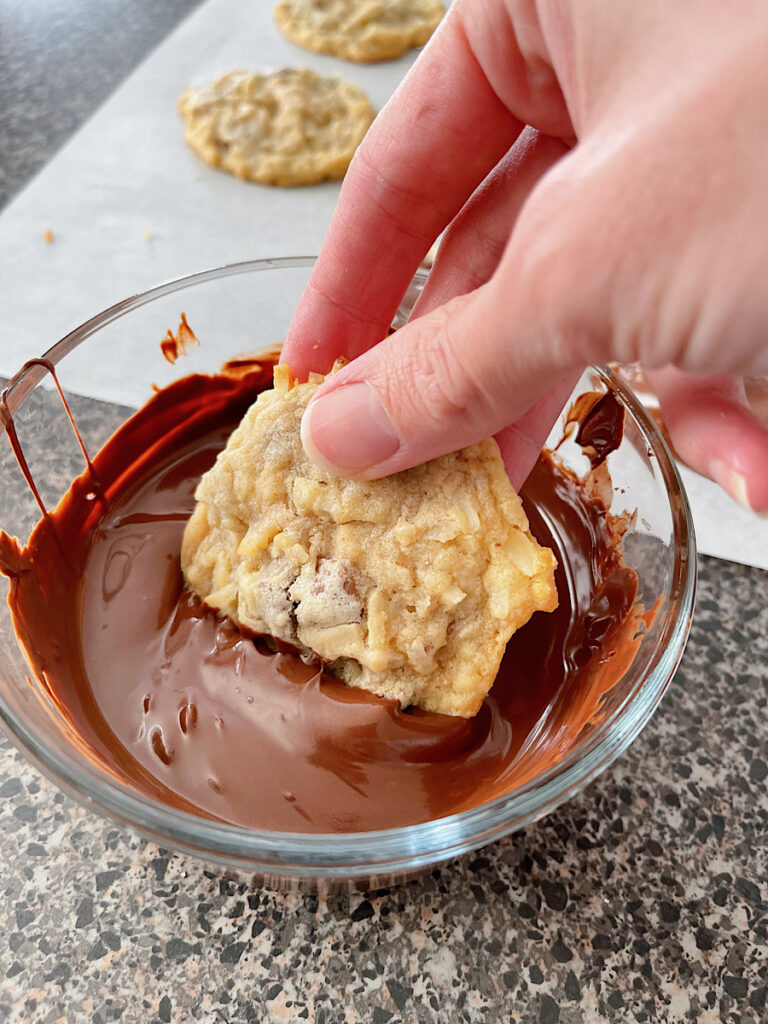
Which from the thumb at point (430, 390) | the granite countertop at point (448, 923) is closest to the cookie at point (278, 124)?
the thumb at point (430, 390)

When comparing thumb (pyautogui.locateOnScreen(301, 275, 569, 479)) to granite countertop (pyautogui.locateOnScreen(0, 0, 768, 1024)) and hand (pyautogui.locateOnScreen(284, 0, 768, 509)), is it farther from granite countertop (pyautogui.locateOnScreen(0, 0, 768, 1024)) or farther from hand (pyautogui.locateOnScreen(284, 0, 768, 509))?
granite countertop (pyautogui.locateOnScreen(0, 0, 768, 1024))

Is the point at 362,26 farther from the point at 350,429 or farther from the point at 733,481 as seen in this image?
the point at 733,481

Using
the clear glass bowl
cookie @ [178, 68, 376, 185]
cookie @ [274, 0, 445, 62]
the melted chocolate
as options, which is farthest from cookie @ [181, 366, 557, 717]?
cookie @ [274, 0, 445, 62]

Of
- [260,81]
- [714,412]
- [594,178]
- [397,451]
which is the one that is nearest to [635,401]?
[714,412]

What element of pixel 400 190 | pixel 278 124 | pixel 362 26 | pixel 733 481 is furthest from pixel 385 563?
pixel 362 26

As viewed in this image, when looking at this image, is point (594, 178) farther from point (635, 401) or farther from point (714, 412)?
point (635, 401)
